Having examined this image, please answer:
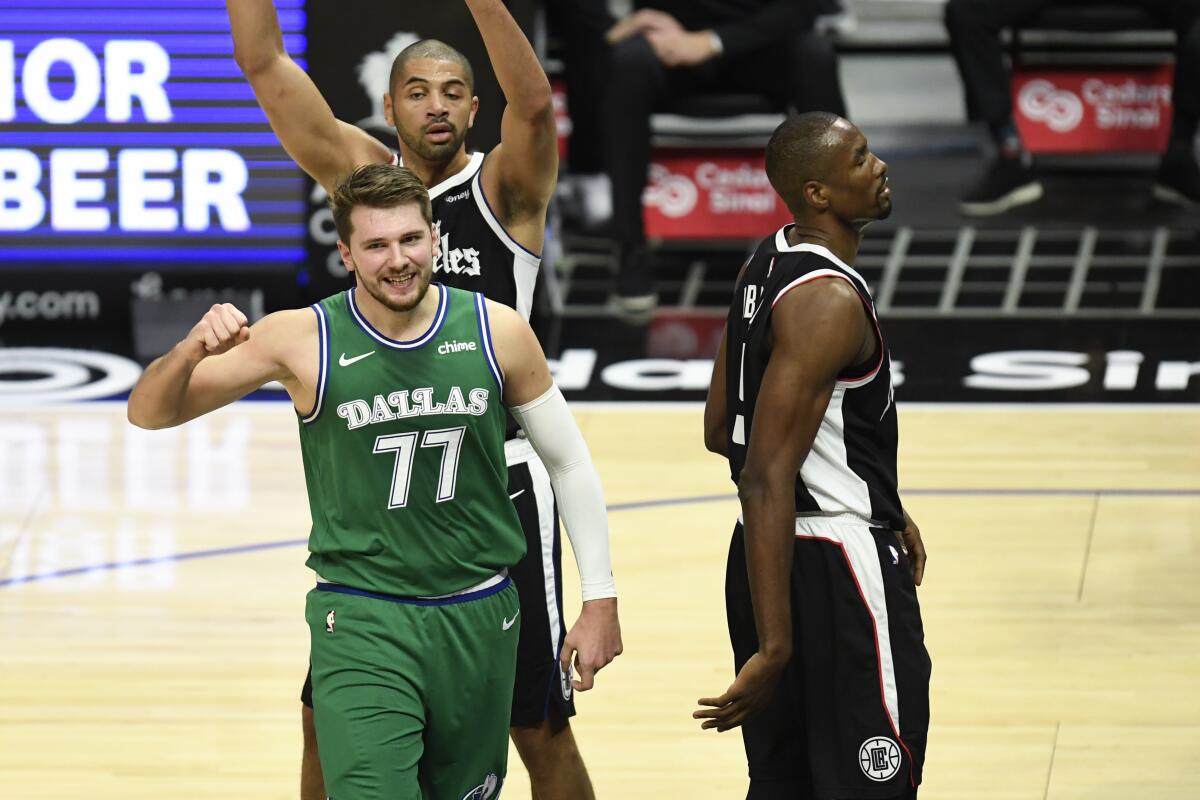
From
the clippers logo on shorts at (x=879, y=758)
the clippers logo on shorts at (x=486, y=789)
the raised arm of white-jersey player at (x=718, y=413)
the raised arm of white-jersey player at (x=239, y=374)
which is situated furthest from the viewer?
the raised arm of white-jersey player at (x=718, y=413)

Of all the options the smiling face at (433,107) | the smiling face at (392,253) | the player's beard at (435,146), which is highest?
the smiling face at (433,107)

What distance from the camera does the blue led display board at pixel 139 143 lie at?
8.94 metres

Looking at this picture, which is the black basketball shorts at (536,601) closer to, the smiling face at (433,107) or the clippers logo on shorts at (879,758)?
the smiling face at (433,107)

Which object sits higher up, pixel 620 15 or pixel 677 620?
pixel 620 15

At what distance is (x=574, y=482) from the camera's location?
3590 mm

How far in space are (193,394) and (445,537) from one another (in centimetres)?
50

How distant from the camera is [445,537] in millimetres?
3479

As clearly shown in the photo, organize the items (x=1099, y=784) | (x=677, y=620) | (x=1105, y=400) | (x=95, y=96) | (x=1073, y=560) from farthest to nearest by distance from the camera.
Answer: (x=95, y=96)
(x=1105, y=400)
(x=1073, y=560)
(x=677, y=620)
(x=1099, y=784)

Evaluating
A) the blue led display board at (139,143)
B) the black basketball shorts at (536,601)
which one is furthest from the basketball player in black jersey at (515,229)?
the blue led display board at (139,143)

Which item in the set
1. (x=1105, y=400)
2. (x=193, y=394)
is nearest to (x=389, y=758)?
(x=193, y=394)

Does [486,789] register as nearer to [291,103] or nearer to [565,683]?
[565,683]

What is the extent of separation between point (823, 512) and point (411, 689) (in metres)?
0.79

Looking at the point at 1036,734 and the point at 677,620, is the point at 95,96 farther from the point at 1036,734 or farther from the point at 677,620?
the point at 1036,734

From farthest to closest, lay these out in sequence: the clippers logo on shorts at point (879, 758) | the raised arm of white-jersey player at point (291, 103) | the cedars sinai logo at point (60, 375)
Answer: the cedars sinai logo at point (60, 375)
the raised arm of white-jersey player at point (291, 103)
the clippers logo on shorts at point (879, 758)
